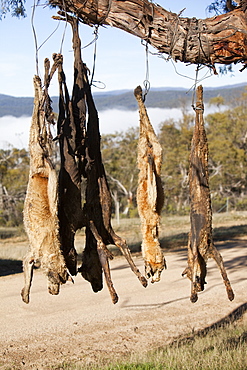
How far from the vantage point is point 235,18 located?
446cm

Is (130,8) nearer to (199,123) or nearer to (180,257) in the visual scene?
(199,123)

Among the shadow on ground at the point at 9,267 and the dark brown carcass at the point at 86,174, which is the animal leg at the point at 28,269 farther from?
the shadow on ground at the point at 9,267

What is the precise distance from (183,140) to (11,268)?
2756 centimetres

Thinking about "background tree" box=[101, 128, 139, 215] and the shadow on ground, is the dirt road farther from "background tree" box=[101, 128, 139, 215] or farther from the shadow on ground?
"background tree" box=[101, 128, 139, 215]

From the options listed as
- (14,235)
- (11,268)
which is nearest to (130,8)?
(11,268)

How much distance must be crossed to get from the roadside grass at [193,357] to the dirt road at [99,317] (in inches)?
19.6

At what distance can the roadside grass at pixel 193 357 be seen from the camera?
6557 millimetres

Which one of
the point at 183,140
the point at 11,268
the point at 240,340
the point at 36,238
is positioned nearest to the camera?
the point at 36,238

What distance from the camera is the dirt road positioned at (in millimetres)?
8031

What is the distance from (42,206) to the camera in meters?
3.86

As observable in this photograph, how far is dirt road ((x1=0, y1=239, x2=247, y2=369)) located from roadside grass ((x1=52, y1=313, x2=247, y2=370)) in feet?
1.63

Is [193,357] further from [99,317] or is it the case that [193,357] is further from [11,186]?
[11,186]

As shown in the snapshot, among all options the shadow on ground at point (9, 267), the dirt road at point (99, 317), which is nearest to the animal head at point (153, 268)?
the dirt road at point (99, 317)

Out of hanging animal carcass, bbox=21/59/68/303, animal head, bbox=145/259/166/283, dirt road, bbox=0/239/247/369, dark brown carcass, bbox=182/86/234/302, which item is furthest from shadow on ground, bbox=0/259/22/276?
hanging animal carcass, bbox=21/59/68/303
